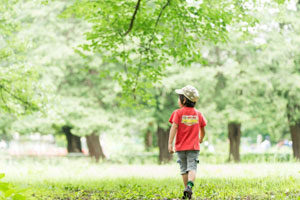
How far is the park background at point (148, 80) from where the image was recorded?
7.91 metres

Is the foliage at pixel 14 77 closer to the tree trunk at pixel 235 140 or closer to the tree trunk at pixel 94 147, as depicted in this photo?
the tree trunk at pixel 94 147

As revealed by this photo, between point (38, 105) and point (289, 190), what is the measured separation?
24.3ft

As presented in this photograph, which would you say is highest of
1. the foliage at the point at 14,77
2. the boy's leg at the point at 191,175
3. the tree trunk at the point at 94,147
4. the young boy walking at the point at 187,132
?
the foliage at the point at 14,77

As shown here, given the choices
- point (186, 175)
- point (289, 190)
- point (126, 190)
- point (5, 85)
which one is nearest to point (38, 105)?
point (5, 85)

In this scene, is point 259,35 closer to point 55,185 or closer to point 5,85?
point 5,85

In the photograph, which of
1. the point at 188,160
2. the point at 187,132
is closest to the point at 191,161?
the point at 188,160

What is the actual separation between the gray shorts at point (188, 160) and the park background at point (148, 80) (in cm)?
46

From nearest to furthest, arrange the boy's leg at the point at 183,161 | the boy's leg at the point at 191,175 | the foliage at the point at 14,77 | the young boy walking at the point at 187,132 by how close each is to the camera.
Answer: the boy's leg at the point at 191,175, the young boy walking at the point at 187,132, the boy's leg at the point at 183,161, the foliage at the point at 14,77

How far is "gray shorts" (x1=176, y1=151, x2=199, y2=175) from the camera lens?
18.9 ft

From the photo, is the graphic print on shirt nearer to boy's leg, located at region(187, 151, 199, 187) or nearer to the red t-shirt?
the red t-shirt

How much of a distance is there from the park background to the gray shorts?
458 millimetres

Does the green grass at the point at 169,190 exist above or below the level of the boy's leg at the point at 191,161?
below

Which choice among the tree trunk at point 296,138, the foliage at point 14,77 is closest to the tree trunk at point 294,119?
the tree trunk at point 296,138

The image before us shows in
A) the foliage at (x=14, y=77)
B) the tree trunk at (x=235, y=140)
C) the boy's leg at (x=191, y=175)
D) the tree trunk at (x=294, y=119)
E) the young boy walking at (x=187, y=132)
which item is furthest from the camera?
the tree trunk at (x=235, y=140)
